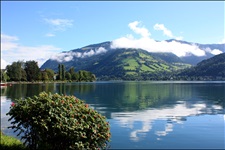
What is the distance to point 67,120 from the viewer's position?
1499cm

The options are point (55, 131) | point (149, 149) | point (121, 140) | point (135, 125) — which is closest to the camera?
point (55, 131)

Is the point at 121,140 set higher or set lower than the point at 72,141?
lower

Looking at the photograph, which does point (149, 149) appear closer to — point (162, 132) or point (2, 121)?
point (162, 132)

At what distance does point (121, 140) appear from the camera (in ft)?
82.2

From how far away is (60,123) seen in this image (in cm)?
1479

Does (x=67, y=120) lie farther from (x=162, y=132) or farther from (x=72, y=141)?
(x=162, y=132)

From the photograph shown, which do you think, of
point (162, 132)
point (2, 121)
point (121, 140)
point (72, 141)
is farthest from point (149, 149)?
point (2, 121)

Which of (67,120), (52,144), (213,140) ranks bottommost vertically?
(213,140)

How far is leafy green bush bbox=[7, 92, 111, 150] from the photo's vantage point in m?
14.7

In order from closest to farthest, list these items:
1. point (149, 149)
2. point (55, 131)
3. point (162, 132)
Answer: point (55, 131)
point (149, 149)
point (162, 132)

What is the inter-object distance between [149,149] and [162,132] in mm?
7139

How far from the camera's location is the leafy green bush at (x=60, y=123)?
14734 millimetres

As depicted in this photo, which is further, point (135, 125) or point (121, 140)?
point (135, 125)

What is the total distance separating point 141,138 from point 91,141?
1150 cm
